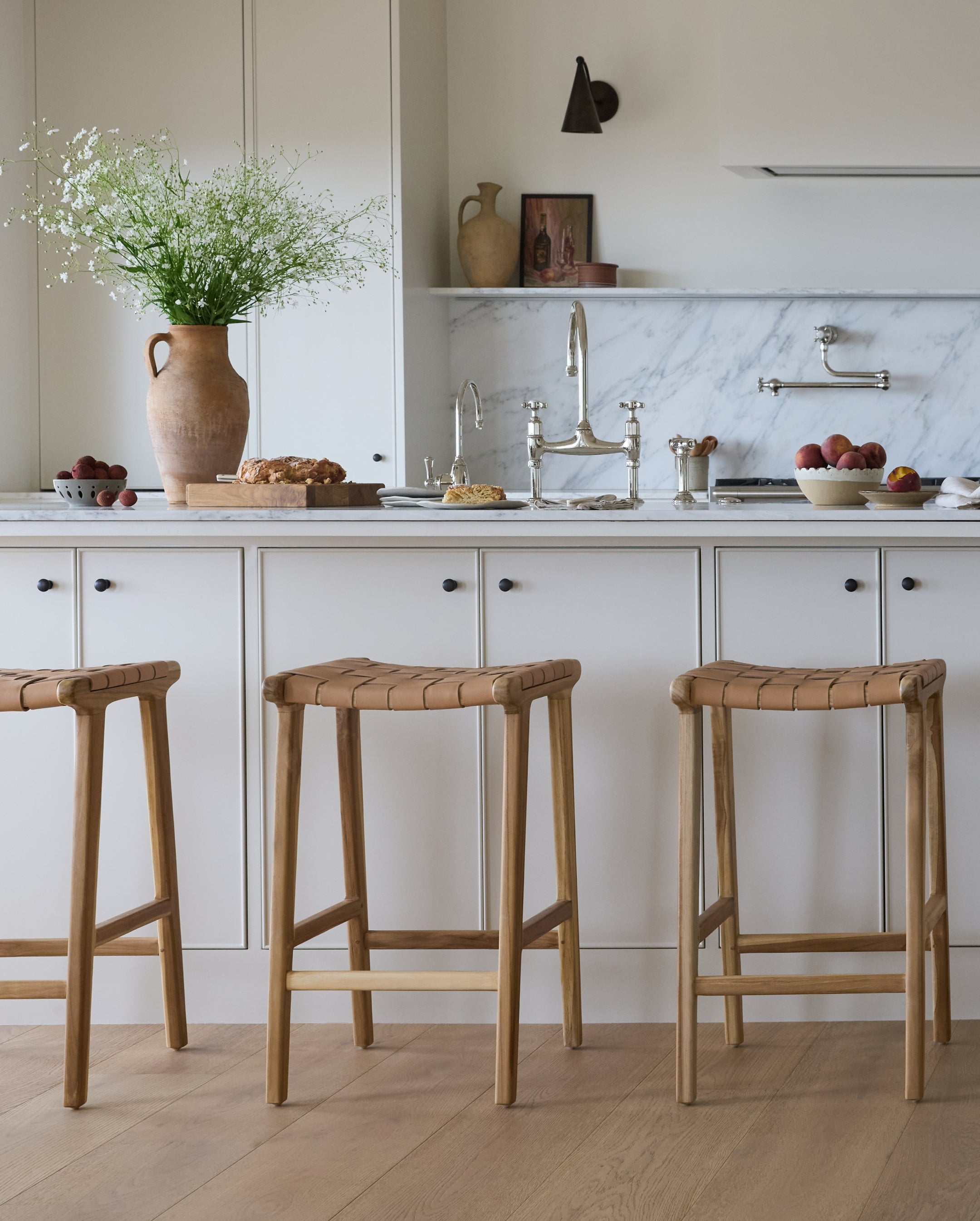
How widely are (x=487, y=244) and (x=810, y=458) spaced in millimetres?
2267

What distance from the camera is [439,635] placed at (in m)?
2.41

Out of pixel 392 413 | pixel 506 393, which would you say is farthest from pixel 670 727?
pixel 506 393

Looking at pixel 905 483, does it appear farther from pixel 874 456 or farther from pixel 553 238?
pixel 553 238

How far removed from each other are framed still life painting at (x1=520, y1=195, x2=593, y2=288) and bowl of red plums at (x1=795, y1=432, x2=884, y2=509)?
226 centimetres

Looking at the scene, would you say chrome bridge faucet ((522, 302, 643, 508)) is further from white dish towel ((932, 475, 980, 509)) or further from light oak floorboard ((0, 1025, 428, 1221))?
light oak floorboard ((0, 1025, 428, 1221))

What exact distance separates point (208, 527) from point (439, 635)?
1.48ft

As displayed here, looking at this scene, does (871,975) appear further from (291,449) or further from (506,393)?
(506,393)

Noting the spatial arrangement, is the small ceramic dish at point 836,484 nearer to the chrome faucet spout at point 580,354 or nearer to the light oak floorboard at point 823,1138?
the chrome faucet spout at point 580,354

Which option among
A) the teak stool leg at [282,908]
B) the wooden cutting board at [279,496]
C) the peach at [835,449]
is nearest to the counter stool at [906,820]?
the peach at [835,449]

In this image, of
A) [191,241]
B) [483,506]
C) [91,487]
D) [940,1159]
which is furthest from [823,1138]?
[191,241]

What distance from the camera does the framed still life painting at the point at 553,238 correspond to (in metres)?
4.55

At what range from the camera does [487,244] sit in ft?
14.5

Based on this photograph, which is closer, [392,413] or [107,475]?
[107,475]

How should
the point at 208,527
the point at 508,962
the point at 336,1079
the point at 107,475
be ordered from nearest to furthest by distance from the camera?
the point at 508,962
the point at 336,1079
the point at 208,527
the point at 107,475
